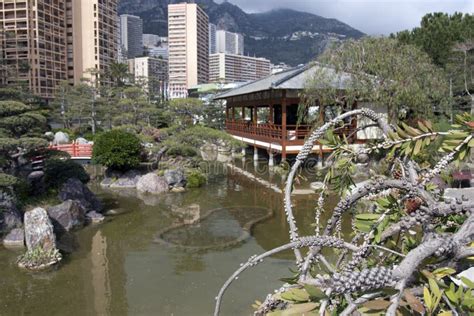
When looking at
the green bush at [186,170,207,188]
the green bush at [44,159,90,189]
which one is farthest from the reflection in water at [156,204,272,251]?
the green bush at [44,159,90,189]

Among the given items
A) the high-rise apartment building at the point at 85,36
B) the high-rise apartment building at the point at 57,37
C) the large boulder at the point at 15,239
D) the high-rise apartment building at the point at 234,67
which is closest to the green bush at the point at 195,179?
the large boulder at the point at 15,239

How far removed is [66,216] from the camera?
9.41 meters

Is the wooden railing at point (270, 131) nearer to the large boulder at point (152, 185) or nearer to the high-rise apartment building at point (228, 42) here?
the large boulder at point (152, 185)

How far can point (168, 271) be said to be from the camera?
7027 millimetres

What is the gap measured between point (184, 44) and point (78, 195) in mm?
72596

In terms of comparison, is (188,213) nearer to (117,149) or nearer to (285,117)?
(117,149)

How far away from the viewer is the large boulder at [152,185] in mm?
13435

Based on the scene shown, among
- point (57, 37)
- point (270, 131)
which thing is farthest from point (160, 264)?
point (57, 37)

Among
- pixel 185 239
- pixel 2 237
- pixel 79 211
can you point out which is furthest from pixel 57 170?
pixel 185 239

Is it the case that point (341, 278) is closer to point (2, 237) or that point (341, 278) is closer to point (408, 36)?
point (2, 237)

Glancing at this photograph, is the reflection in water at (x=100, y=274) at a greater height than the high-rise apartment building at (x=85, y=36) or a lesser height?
lesser

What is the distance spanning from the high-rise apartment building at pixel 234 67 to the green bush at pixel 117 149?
85044 mm

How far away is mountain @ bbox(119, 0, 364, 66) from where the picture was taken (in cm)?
14538

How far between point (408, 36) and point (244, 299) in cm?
2128
